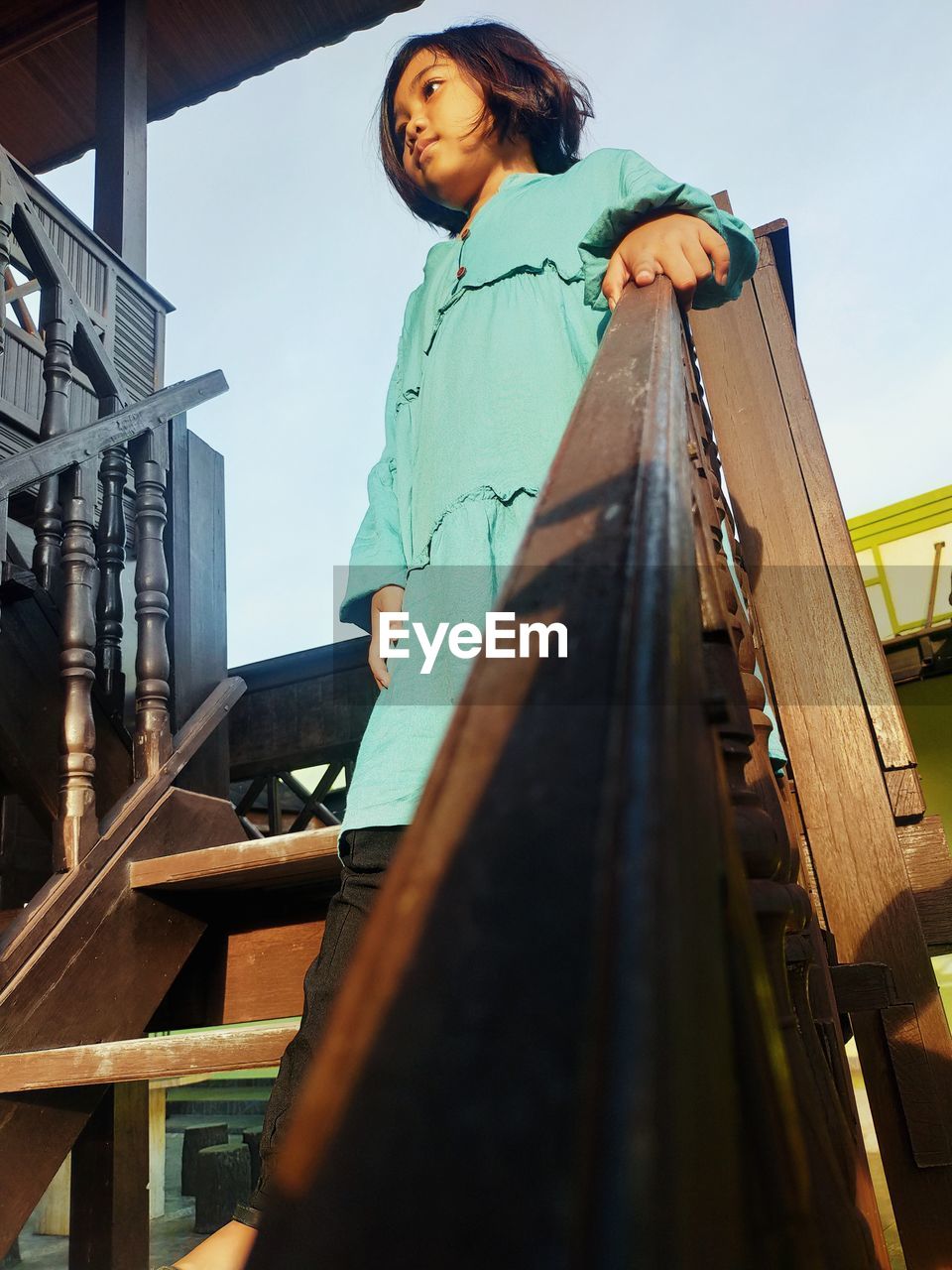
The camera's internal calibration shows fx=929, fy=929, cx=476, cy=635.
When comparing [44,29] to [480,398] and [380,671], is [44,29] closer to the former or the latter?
[480,398]

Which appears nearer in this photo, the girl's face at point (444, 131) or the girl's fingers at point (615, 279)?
the girl's fingers at point (615, 279)

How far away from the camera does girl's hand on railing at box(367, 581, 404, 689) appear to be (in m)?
1.32

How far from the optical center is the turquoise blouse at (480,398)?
1081mm

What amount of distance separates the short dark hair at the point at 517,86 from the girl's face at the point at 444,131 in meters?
0.02

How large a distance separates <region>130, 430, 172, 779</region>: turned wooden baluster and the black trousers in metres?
1.02

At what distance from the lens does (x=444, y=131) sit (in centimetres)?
154

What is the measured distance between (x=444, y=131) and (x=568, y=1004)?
1611 millimetres

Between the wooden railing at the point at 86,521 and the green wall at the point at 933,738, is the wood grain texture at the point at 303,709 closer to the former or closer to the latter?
the wooden railing at the point at 86,521

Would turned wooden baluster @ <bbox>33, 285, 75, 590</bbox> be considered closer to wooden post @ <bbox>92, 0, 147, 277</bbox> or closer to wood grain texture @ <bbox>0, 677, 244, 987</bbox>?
wood grain texture @ <bbox>0, 677, 244, 987</bbox>

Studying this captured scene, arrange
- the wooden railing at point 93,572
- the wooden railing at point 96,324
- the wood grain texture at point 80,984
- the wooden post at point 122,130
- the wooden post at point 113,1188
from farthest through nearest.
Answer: the wooden post at point 122,130
the wooden railing at point 96,324
the wooden post at point 113,1188
the wooden railing at point 93,572
the wood grain texture at point 80,984

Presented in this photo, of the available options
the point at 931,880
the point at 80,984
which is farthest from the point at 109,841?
the point at 931,880

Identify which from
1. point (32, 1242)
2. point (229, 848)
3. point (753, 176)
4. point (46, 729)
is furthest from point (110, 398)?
point (753, 176)

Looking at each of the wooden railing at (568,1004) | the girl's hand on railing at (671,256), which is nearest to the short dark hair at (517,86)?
the girl's hand on railing at (671,256)

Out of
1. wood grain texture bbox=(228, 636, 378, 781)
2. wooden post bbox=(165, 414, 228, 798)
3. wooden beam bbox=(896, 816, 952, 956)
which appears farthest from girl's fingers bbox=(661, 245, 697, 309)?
wood grain texture bbox=(228, 636, 378, 781)
